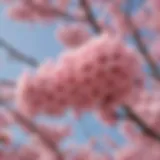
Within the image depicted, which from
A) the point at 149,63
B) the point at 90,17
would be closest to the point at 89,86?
the point at 90,17

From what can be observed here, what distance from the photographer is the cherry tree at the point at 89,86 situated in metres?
0.72

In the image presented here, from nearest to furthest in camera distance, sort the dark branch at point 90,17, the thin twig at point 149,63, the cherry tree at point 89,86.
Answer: the cherry tree at point 89,86
the thin twig at point 149,63
the dark branch at point 90,17

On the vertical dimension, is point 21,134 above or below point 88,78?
above

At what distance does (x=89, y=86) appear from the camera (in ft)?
2.32

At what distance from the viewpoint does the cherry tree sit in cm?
72

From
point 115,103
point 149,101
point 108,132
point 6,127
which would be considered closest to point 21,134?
point 6,127

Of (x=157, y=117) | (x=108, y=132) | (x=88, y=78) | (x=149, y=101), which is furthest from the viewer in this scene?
(x=108, y=132)

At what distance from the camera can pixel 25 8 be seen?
81.1 inches

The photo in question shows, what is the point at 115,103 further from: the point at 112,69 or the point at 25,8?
the point at 25,8

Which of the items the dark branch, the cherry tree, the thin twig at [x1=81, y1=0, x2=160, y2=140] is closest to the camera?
the cherry tree

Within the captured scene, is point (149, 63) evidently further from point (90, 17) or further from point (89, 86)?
point (89, 86)

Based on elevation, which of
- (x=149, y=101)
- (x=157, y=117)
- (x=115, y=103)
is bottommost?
(x=115, y=103)

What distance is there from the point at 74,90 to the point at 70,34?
1579mm

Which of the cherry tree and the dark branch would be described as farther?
the dark branch
